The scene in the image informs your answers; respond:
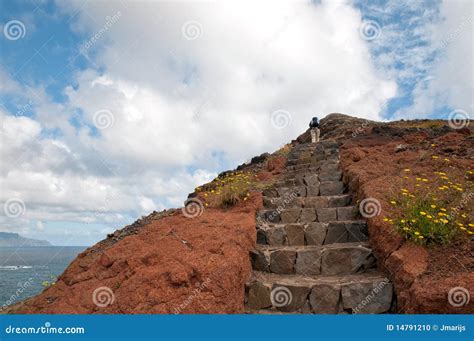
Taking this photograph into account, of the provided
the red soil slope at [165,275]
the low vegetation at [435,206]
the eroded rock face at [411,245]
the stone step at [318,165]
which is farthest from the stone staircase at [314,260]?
the stone step at [318,165]

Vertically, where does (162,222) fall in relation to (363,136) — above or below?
below

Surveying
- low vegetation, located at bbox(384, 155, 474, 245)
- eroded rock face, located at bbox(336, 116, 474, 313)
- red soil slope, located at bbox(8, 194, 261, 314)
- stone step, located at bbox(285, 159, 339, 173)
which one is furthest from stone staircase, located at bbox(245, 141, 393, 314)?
stone step, located at bbox(285, 159, 339, 173)

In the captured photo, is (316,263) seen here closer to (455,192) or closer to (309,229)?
(309,229)

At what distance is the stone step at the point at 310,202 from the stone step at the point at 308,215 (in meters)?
0.36

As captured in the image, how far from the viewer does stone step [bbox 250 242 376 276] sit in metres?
5.67

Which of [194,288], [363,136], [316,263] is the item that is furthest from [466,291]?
[363,136]

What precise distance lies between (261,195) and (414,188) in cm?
338

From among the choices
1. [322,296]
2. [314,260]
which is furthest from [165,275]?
[314,260]

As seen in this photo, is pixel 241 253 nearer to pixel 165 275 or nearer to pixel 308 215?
pixel 165 275

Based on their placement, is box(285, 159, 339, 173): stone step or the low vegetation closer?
the low vegetation

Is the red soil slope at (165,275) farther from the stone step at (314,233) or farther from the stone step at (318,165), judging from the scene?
the stone step at (318,165)

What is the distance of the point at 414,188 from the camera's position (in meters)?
6.71

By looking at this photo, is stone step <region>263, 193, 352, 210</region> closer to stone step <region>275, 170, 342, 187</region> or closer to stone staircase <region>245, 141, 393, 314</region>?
stone staircase <region>245, 141, 393, 314</region>

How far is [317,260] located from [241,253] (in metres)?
1.34
